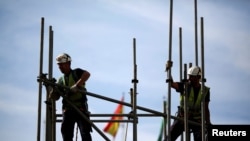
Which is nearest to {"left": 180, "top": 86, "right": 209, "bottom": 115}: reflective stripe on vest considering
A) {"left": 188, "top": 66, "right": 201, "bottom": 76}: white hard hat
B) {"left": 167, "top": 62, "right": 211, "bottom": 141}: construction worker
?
{"left": 167, "top": 62, "right": 211, "bottom": 141}: construction worker

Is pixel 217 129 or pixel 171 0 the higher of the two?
pixel 171 0

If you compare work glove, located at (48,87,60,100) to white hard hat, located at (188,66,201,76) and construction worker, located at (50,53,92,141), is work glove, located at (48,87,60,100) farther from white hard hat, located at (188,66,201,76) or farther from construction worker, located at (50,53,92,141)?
white hard hat, located at (188,66,201,76)

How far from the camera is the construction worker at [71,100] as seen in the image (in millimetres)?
22016

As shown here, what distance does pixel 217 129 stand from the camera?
2172 centimetres

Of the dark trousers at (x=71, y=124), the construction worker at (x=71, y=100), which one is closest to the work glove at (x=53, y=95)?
the construction worker at (x=71, y=100)

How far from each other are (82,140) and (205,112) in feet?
10.9

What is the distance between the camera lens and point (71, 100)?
22109 mm

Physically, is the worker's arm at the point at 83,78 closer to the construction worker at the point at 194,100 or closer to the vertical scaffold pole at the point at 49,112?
the vertical scaffold pole at the point at 49,112

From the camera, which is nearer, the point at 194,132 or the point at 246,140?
the point at 246,140

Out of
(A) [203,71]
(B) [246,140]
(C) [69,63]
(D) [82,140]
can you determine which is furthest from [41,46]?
(B) [246,140]

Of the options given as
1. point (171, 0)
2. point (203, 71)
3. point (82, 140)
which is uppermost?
point (171, 0)

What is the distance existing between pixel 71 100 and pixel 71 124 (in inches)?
27.6

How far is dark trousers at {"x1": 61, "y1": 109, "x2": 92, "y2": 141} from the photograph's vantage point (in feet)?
Result: 72.5

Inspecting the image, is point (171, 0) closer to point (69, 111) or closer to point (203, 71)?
point (203, 71)
